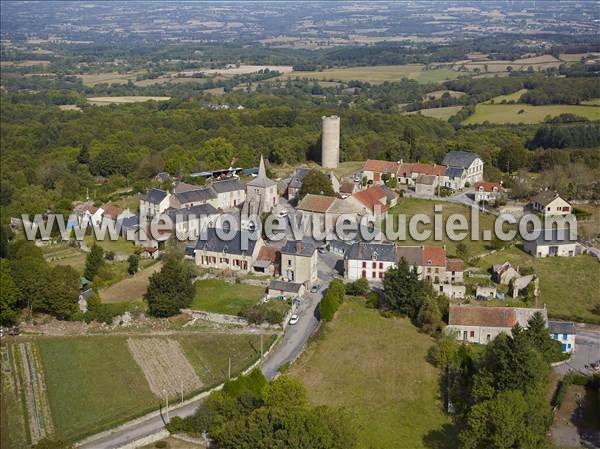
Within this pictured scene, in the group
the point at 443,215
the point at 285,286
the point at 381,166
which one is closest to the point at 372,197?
the point at 443,215

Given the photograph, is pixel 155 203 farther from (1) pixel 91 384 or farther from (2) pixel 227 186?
(1) pixel 91 384

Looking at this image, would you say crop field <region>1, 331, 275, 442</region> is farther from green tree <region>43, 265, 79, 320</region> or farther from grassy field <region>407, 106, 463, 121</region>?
grassy field <region>407, 106, 463, 121</region>

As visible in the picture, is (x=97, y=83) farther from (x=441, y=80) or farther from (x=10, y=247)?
(x=10, y=247)

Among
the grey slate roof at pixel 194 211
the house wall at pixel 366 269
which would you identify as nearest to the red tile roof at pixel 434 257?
the house wall at pixel 366 269

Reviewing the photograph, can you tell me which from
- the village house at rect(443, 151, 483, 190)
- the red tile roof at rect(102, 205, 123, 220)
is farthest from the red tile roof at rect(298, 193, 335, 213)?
the red tile roof at rect(102, 205, 123, 220)

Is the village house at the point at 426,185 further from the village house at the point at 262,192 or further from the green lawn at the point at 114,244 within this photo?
the green lawn at the point at 114,244

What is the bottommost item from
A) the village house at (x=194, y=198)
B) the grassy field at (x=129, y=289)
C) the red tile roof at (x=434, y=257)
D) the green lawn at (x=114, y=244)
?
the grassy field at (x=129, y=289)

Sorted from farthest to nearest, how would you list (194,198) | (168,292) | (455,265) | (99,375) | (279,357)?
(194,198) < (455,265) < (168,292) < (279,357) < (99,375)
